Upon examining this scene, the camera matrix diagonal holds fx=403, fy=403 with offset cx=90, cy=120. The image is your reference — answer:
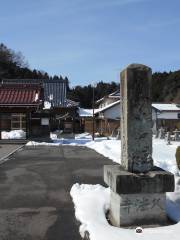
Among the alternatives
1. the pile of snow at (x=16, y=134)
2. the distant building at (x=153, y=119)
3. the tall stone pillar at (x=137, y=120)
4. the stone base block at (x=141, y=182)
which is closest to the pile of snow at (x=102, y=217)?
the stone base block at (x=141, y=182)

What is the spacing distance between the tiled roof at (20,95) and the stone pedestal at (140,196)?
23.8 metres

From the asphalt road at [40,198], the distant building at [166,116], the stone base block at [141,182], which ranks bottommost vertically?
the asphalt road at [40,198]

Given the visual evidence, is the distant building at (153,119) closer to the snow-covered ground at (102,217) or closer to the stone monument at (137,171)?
the snow-covered ground at (102,217)

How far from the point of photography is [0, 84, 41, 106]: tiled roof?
29.7 m

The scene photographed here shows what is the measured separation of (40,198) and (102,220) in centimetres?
262

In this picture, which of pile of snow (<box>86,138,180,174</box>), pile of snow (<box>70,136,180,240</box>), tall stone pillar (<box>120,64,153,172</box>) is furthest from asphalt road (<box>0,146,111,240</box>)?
pile of snow (<box>86,138,180,174</box>)

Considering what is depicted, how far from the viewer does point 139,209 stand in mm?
6148

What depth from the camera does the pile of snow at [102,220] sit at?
5.54 meters

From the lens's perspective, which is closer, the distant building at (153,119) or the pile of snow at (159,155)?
the pile of snow at (159,155)

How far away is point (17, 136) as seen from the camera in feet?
99.9

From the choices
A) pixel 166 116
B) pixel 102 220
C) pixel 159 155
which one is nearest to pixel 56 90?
pixel 166 116

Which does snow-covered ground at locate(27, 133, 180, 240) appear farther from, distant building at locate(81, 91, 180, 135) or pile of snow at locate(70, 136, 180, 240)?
distant building at locate(81, 91, 180, 135)

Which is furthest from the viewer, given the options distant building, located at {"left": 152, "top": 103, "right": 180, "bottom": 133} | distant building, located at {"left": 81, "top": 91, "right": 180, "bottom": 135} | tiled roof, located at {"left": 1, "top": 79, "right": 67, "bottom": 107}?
tiled roof, located at {"left": 1, "top": 79, "right": 67, "bottom": 107}

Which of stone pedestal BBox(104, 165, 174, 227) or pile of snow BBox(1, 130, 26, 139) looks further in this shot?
pile of snow BBox(1, 130, 26, 139)
